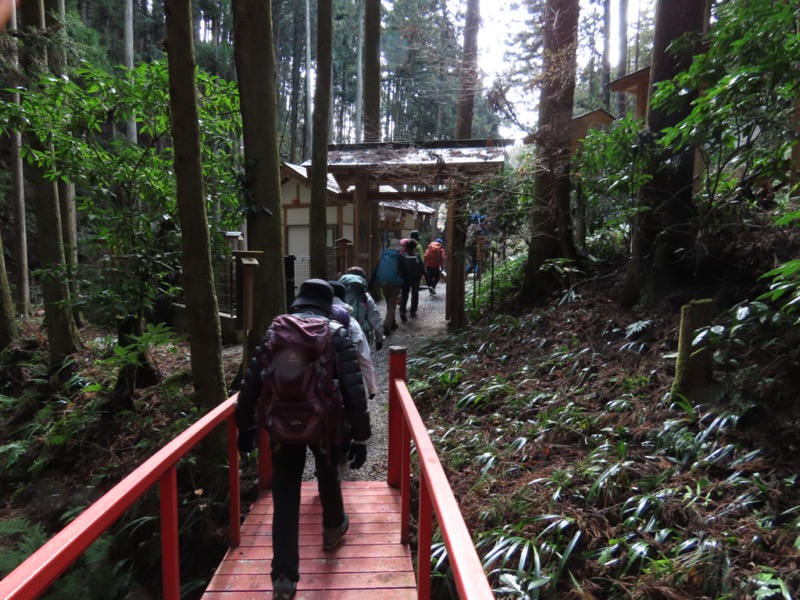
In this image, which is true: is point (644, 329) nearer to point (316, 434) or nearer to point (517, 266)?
point (316, 434)

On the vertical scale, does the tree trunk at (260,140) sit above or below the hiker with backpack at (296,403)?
above

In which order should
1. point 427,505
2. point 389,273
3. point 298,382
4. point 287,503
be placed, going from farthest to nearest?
point 389,273
point 287,503
point 298,382
point 427,505

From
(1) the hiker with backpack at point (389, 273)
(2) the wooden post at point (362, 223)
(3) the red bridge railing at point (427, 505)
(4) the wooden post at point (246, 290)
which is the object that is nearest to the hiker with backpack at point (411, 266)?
(1) the hiker with backpack at point (389, 273)

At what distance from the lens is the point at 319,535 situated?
366 cm

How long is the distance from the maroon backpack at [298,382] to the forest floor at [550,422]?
1752 mm

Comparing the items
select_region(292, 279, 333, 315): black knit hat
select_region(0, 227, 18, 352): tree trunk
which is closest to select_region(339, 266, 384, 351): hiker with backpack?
select_region(292, 279, 333, 315): black knit hat

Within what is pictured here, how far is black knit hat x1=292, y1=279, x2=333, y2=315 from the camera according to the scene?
3.20 meters

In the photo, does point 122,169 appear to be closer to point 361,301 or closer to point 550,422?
point 361,301

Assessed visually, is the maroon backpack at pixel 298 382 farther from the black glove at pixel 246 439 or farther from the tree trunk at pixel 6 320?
the tree trunk at pixel 6 320

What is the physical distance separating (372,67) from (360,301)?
9211 millimetres

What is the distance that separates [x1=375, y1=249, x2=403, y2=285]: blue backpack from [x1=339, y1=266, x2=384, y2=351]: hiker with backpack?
3.07 m

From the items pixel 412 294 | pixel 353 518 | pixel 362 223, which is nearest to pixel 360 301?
pixel 353 518

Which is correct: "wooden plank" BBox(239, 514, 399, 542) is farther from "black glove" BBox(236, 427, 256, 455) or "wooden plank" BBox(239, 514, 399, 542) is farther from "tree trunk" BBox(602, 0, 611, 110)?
"tree trunk" BBox(602, 0, 611, 110)

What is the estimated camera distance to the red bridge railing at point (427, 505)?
1.48 m
